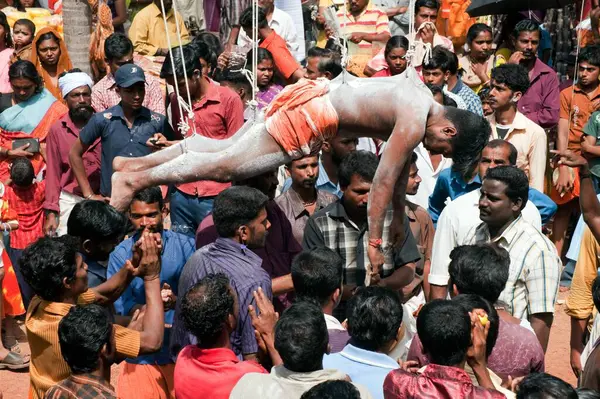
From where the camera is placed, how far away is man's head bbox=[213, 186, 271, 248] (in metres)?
5.22

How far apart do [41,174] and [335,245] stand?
4096mm

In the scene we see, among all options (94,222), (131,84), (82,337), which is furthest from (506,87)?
(82,337)

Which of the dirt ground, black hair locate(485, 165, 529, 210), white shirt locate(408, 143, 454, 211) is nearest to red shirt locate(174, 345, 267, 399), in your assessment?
black hair locate(485, 165, 529, 210)

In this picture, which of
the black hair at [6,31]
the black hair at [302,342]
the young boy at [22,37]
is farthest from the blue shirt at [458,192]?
the black hair at [6,31]

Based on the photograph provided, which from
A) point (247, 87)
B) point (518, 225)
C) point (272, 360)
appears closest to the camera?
point (272, 360)

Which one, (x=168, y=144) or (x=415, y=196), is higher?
(x=168, y=144)

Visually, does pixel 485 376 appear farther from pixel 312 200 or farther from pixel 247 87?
pixel 247 87

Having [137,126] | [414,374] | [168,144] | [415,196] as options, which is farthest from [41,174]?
[414,374]

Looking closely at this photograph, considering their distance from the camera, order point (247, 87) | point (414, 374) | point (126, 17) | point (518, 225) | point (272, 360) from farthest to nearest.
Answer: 1. point (126, 17)
2. point (247, 87)
3. point (518, 225)
4. point (272, 360)
5. point (414, 374)

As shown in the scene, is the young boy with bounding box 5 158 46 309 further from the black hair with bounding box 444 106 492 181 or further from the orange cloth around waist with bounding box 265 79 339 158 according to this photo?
the black hair with bounding box 444 106 492 181

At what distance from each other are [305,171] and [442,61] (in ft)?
10.1

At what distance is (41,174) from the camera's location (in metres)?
9.21

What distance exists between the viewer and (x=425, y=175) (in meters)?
8.06

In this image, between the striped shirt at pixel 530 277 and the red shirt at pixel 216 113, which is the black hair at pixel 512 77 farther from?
the striped shirt at pixel 530 277
